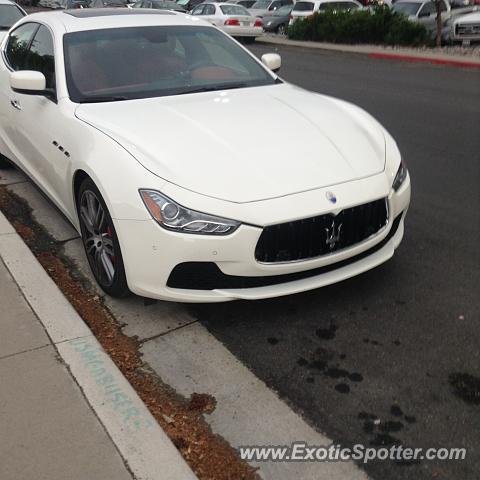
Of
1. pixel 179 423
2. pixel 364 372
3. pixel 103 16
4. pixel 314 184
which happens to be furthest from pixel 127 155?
pixel 103 16

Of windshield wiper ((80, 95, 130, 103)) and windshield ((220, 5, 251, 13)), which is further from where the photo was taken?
windshield ((220, 5, 251, 13))

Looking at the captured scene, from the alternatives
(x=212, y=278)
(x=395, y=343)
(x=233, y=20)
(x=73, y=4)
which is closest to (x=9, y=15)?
(x=212, y=278)

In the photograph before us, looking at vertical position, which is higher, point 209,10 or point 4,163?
point 209,10

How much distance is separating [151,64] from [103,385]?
245cm

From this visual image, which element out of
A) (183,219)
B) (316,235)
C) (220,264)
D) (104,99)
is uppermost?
(104,99)

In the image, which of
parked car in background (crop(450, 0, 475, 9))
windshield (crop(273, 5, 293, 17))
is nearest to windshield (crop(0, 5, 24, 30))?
windshield (crop(273, 5, 293, 17))

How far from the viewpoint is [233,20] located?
21484 mm

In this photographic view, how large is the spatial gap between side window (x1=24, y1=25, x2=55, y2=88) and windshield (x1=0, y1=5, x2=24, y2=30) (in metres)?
5.54

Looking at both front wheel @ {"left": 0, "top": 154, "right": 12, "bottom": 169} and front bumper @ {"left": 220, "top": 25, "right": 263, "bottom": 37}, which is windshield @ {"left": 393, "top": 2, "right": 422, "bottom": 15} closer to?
front bumper @ {"left": 220, "top": 25, "right": 263, "bottom": 37}

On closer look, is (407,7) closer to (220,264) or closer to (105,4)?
(105,4)

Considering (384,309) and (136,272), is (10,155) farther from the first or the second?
(384,309)

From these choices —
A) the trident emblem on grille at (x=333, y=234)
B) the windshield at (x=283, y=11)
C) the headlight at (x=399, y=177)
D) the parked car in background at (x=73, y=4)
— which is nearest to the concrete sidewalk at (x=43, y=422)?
the trident emblem on grille at (x=333, y=234)

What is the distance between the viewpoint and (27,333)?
3.24m

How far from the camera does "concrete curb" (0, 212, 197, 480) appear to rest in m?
2.40
